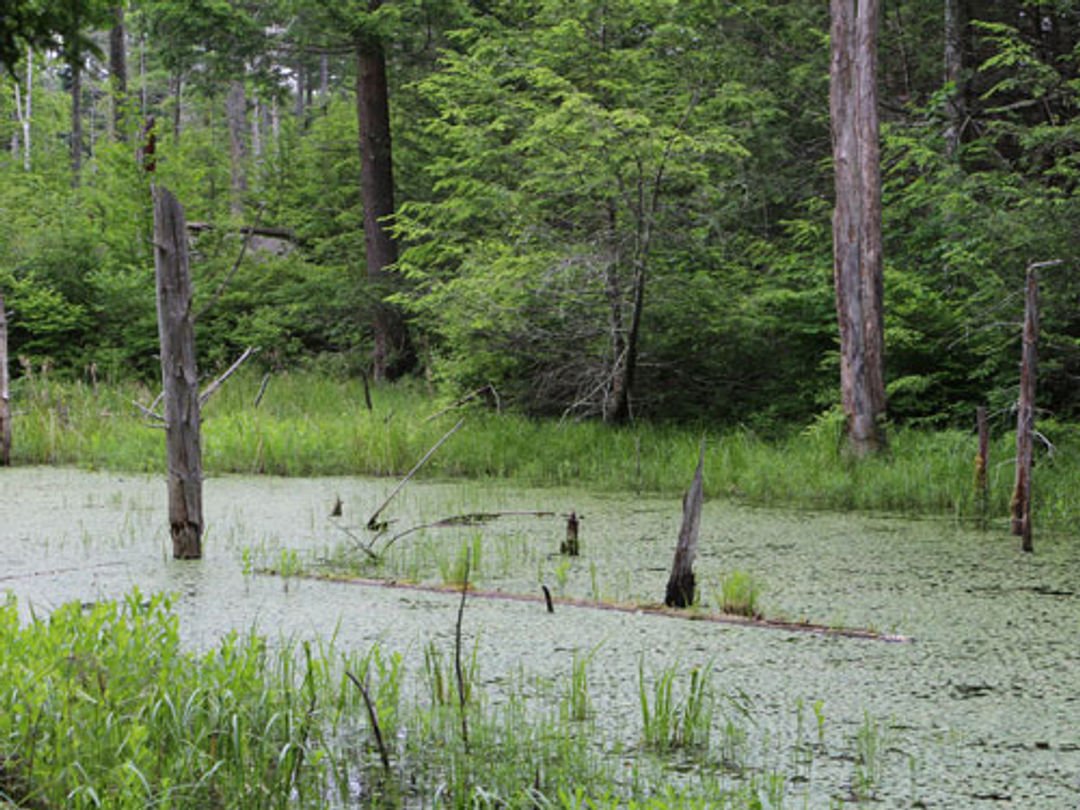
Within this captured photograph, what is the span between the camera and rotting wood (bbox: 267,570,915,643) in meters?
3.43

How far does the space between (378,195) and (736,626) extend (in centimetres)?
947

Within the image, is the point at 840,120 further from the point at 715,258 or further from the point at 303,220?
the point at 303,220

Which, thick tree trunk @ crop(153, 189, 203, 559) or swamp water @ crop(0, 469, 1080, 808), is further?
thick tree trunk @ crop(153, 189, 203, 559)

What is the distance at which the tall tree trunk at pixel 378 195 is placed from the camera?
39.4 feet

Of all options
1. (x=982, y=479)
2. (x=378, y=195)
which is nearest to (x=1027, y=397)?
(x=982, y=479)

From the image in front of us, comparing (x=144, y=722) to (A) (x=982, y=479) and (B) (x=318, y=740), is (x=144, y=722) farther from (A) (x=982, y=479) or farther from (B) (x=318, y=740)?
(A) (x=982, y=479)

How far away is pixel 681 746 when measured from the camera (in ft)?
8.19

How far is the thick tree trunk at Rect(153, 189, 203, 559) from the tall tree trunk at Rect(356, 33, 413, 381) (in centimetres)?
734

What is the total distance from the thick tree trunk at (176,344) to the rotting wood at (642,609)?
0.60 metres

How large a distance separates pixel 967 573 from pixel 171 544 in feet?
11.6

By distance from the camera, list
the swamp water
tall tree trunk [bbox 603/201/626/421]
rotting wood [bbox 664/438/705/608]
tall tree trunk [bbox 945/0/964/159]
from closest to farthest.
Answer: the swamp water → rotting wood [bbox 664/438/705/608] → tall tree trunk [bbox 603/201/626/421] → tall tree trunk [bbox 945/0/964/159]

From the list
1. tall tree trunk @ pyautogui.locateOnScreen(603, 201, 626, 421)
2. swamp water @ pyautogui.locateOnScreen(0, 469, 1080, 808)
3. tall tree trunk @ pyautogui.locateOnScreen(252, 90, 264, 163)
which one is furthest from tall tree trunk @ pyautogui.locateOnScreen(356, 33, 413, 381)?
tall tree trunk @ pyautogui.locateOnScreen(252, 90, 264, 163)

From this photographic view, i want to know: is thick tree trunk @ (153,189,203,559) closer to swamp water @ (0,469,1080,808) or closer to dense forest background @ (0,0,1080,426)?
swamp water @ (0,469,1080,808)

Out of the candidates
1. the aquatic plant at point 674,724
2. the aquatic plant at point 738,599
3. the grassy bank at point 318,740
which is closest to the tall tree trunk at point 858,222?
the aquatic plant at point 738,599
